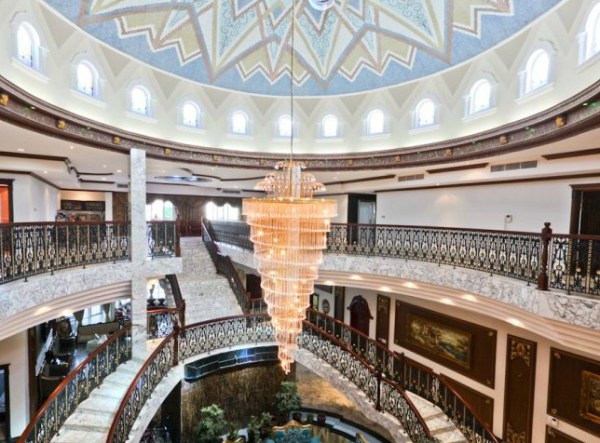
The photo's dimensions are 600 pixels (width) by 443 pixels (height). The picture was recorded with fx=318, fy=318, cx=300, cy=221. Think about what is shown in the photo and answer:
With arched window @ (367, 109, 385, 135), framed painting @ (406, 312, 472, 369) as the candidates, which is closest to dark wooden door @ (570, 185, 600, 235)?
framed painting @ (406, 312, 472, 369)

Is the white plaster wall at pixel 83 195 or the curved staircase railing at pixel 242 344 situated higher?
the white plaster wall at pixel 83 195

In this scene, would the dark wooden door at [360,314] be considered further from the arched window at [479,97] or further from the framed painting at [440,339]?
the arched window at [479,97]

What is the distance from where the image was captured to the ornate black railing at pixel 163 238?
24.9 feet

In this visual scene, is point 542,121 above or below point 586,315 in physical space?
above

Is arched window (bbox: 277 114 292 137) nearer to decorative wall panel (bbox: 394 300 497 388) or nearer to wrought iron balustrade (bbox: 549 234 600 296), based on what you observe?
decorative wall panel (bbox: 394 300 497 388)

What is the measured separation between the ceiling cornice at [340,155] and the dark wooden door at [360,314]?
196 inches

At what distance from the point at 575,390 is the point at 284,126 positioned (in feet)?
31.0

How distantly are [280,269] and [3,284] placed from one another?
3.95 metres

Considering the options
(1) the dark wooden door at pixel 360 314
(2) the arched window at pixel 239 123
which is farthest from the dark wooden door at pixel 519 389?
(2) the arched window at pixel 239 123

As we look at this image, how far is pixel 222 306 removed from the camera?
961 centimetres

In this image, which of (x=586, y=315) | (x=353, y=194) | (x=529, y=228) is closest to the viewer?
(x=586, y=315)

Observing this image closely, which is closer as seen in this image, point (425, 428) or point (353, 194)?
point (425, 428)

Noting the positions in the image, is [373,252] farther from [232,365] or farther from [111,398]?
[111,398]

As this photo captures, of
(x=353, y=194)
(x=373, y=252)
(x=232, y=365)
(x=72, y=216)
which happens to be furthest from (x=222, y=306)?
(x=72, y=216)
